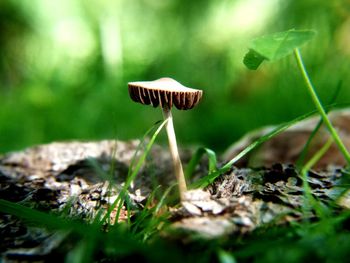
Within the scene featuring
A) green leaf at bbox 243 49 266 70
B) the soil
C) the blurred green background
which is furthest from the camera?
the blurred green background

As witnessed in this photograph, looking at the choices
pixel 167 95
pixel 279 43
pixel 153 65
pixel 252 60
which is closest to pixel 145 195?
pixel 167 95

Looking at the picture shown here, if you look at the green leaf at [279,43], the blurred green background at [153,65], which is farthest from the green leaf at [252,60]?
the blurred green background at [153,65]

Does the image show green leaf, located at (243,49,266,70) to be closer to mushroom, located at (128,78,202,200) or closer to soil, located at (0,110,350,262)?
mushroom, located at (128,78,202,200)

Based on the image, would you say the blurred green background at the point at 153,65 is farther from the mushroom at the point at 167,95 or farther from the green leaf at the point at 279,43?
the green leaf at the point at 279,43

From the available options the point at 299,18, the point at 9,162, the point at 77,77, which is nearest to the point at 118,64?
the point at 77,77

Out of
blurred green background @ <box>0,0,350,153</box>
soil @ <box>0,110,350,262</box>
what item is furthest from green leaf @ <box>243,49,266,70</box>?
blurred green background @ <box>0,0,350,153</box>

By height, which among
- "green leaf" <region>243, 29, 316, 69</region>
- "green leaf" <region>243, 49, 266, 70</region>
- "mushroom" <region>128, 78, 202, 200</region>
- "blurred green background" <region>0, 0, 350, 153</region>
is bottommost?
"green leaf" <region>243, 29, 316, 69</region>

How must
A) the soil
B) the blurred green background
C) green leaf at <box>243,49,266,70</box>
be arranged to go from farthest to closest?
the blurred green background, green leaf at <box>243,49,266,70</box>, the soil

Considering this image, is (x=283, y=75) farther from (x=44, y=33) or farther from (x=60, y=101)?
(x=44, y=33)
